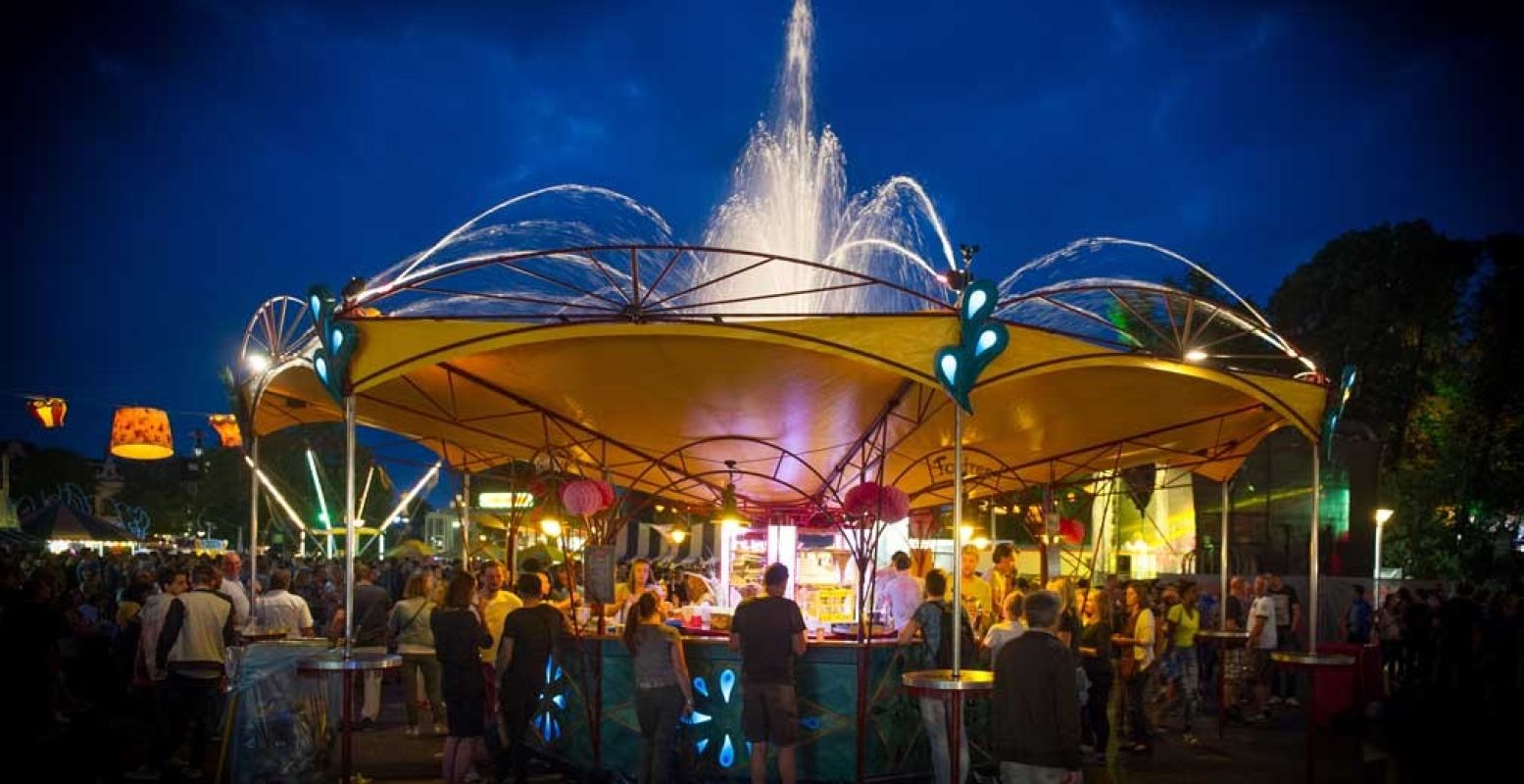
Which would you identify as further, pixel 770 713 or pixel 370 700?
pixel 370 700

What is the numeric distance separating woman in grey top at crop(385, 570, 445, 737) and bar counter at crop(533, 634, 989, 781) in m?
2.34

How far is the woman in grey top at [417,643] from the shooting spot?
40.4 ft

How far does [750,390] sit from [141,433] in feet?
52.4

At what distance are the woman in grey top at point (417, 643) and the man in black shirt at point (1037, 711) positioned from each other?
281 inches

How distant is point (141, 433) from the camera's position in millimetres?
21922

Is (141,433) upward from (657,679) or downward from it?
upward

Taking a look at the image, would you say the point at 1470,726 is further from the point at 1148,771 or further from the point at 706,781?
the point at 706,781

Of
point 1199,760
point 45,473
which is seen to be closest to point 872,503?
point 1199,760

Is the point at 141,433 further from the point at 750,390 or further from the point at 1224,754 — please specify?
the point at 1224,754

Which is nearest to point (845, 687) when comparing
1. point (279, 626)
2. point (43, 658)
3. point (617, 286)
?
point (617, 286)

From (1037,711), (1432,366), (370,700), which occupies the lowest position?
(370,700)

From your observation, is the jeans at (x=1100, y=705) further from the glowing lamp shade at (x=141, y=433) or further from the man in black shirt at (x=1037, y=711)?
the glowing lamp shade at (x=141, y=433)

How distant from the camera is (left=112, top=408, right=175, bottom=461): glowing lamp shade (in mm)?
21312

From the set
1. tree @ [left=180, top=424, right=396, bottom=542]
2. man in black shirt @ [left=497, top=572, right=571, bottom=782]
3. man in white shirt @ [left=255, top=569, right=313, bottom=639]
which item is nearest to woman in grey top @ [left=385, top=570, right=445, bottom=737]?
man in white shirt @ [left=255, top=569, right=313, bottom=639]
